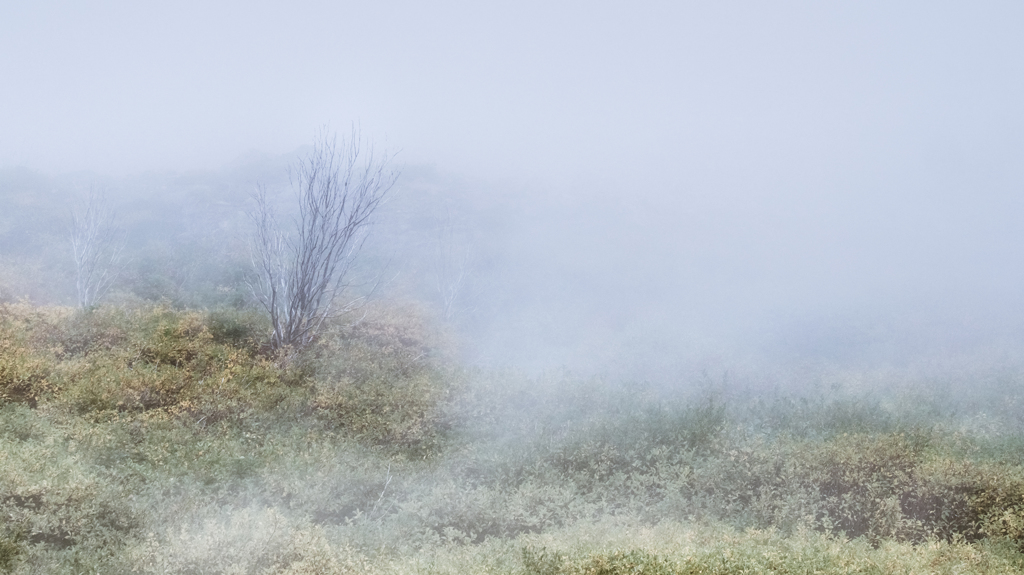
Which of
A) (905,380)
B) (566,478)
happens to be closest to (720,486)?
(566,478)

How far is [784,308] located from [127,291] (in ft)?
77.4

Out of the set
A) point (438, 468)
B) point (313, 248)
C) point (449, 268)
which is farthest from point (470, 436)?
point (449, 268)

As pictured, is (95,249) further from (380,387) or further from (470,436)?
(470,436)

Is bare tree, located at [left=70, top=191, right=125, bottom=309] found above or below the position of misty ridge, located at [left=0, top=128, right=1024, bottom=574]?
above

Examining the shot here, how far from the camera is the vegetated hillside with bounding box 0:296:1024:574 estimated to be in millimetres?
4609

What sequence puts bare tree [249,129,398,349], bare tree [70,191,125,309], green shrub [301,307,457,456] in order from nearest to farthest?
green shrub [301,307,457,456] → bare tree [249,129,398,349] → bare tree [70,191,125,309]

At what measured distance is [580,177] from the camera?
4006 centimetres

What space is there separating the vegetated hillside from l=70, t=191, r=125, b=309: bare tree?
24.8 ft

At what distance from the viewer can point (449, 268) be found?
22609 millimetres

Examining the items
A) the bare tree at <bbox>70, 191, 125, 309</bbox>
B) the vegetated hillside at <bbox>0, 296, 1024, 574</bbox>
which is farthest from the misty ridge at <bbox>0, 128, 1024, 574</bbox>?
the bare tree at <bbox>70, 191, 125, 309</bbox>

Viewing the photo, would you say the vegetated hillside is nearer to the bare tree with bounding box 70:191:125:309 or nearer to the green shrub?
the green shrub

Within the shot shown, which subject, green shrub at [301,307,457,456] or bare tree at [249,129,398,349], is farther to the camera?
bare tree at [249,129,398,349]

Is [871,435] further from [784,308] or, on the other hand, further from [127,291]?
[127,291]

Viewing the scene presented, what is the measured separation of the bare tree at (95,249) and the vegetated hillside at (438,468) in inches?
298
